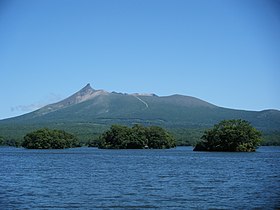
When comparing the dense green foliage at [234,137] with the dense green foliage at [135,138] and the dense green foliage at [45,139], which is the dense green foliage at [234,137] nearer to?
the dense green foliage at [135,138]

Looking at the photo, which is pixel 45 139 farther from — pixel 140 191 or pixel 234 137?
pixel 140 191

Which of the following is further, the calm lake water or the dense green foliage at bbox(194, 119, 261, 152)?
the dense green foliage at bbox(194, 119, 261, 152)

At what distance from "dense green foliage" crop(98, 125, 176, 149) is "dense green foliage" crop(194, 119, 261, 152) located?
17979 mm

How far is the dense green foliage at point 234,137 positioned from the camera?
246 feet

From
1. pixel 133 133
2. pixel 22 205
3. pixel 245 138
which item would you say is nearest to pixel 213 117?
pixel 133 133

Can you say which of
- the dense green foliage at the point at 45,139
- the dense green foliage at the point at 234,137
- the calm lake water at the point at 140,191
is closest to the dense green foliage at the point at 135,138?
the dense green foliage at the point at 45,139

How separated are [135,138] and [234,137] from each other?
24177 mm

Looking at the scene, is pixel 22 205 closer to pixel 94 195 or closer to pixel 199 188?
pixel 94 195

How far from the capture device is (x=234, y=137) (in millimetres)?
75438

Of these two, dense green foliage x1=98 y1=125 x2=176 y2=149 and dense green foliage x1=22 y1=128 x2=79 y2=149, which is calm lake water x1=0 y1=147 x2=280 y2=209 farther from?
dense green foliage x1=22 y1=128 x2=79 y2=149

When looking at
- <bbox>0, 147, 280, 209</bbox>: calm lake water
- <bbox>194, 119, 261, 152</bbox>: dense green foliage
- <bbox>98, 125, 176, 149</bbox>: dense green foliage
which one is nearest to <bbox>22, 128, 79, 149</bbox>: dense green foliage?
<bbox>98, 125, 176, 149</bbox>: dense green foliage

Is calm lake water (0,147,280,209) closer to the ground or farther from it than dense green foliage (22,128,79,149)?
closer to the ground

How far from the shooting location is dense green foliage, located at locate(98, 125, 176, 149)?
309 feet

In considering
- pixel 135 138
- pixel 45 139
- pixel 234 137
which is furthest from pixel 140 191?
pixel 45 139
